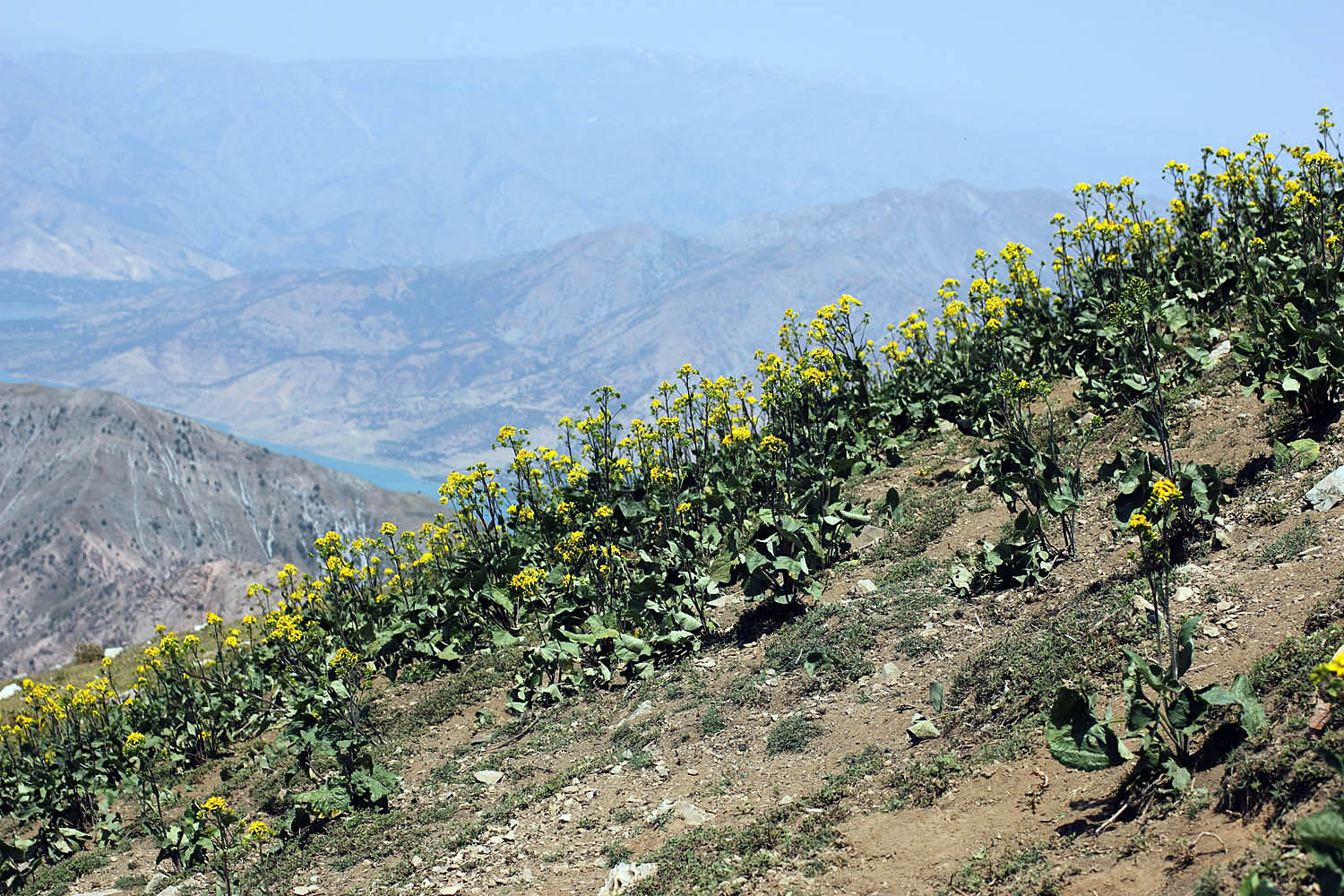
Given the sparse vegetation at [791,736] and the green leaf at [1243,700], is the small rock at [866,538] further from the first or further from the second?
the green leaf at [1243,700]

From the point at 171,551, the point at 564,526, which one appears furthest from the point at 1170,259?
the point at 171,551

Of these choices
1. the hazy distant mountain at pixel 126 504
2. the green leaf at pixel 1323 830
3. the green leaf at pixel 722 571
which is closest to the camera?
the green leaf at pixel 1323 830

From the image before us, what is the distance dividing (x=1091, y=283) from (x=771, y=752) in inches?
377

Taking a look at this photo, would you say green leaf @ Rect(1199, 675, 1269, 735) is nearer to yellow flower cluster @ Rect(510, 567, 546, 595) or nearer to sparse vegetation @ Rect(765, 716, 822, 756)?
sparse vegetation @ Rect(765, 716, 822, 756)

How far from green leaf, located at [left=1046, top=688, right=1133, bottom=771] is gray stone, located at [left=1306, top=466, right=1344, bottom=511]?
3209mm

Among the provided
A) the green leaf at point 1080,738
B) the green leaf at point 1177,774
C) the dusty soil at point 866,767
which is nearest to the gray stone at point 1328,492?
the dusty soil at point 866,767

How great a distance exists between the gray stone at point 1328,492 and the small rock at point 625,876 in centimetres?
538

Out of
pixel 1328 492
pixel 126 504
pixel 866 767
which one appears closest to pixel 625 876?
pixel 866 767

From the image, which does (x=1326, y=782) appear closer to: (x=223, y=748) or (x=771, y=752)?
(x=771, y=752)

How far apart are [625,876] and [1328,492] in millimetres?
5670

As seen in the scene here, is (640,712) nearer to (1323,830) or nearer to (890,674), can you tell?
(890,674)

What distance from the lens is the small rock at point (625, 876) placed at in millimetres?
6191

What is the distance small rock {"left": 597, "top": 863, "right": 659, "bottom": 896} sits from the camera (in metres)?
6.19

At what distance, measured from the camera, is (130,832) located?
34.0ft
